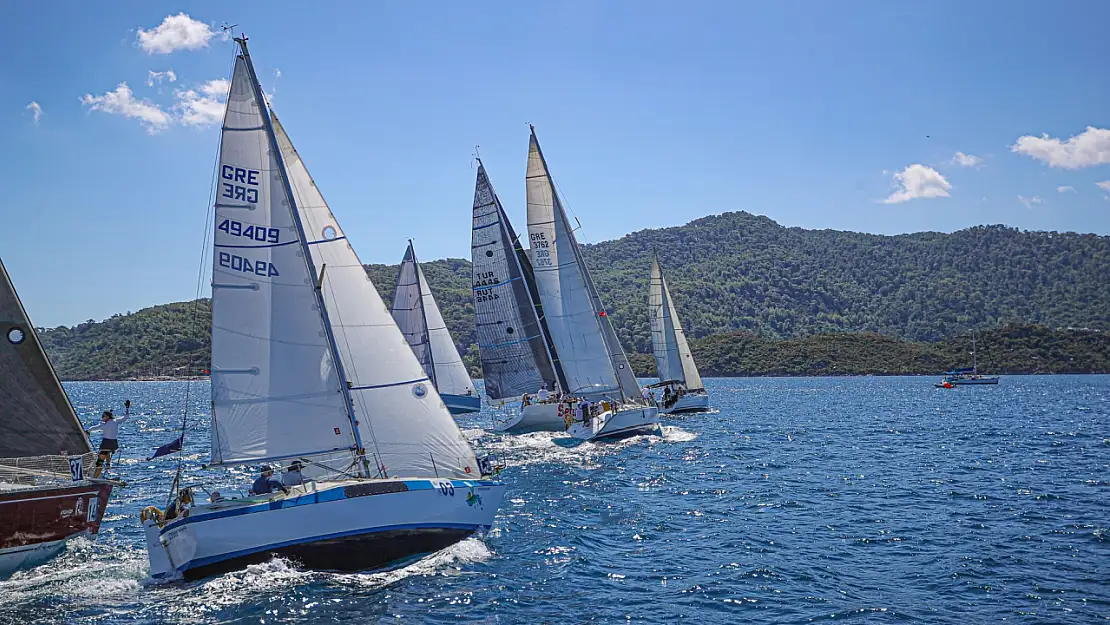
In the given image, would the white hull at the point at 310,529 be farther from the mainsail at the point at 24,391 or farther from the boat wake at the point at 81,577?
the mainsail at the point at 24,391

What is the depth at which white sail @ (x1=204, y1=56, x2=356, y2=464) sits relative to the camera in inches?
590

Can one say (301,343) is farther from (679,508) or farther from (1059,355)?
(1059,355)

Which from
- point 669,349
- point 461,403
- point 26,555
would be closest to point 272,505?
point 26,555

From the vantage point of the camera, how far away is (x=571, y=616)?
12367 mm

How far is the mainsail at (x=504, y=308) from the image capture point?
37500 mm

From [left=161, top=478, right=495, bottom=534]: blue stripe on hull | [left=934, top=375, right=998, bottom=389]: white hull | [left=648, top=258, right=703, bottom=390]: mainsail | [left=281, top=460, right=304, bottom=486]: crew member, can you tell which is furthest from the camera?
[left=934, top=375, right=998, bottom=389]: white hull

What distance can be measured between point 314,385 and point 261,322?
1.50 metres

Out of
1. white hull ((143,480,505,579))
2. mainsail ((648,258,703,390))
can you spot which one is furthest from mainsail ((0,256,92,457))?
mainsail ((648,258,703,390))

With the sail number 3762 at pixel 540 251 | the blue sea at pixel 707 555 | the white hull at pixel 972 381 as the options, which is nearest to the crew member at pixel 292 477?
the blue sea at pixel 707 555

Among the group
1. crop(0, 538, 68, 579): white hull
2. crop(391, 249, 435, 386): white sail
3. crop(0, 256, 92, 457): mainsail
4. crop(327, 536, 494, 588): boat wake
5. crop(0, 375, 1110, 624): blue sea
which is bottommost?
crop(0, 375, 1110, 624): blue sea

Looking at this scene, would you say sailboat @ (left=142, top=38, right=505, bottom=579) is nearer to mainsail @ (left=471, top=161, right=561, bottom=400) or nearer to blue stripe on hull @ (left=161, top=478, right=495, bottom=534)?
blue stripe on hull @ (left=161, top=478, right=495, bottom=534)

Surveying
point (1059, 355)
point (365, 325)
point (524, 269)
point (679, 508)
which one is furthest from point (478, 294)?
point (1059, 355)

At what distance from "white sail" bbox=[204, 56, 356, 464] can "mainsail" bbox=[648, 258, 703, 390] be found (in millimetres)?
41185

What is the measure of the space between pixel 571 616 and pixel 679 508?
28.6ft
